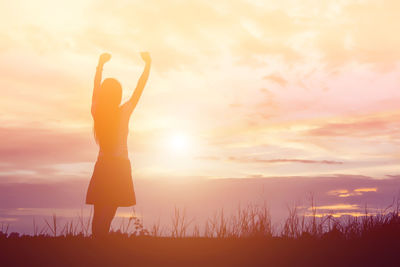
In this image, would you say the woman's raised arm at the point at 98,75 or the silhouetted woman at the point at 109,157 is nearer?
the silhouetted woman at the point at 109,157

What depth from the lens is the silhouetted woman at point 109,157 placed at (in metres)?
8.00

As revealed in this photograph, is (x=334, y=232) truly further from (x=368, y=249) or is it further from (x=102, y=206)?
(x=102, y=206)

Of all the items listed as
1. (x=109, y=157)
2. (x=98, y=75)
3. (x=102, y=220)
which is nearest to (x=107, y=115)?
(x=109, y=157)

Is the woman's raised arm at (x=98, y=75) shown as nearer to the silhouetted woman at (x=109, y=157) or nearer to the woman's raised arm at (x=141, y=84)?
the silhouetted woman at (x=109, y=157)

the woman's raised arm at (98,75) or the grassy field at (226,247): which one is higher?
the woman's raised arm at (98,75)

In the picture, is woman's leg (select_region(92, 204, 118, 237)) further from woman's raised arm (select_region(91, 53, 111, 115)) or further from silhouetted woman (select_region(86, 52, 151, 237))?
woman's raised arm (select_region(91, 53, 111, 115))

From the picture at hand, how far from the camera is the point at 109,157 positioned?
8.04m

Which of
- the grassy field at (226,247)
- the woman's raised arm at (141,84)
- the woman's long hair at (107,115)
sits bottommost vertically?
the grassy field at (226,247)

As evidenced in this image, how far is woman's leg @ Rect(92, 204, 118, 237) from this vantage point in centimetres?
816

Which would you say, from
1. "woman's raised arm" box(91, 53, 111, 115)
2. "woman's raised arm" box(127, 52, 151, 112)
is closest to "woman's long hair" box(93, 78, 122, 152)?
"woman's raised arm" box(91, 53, 111, 115)

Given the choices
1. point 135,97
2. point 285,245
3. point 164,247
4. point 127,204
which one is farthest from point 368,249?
point 135,97

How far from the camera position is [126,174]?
8172 mm

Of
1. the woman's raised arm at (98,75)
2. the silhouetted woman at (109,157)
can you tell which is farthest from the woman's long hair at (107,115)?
the woman's raised arm at (98,75)

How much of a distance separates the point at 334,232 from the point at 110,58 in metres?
6.43
